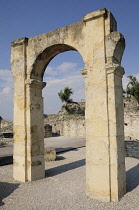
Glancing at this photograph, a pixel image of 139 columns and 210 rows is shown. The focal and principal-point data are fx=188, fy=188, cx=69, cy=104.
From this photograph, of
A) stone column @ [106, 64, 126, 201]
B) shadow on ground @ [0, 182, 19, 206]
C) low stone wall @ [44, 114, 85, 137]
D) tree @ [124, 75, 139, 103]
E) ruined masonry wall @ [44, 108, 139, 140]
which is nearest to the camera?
stone column @ [106, 64, 126, 201]

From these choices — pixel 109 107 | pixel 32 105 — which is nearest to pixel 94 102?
pixel 109 107

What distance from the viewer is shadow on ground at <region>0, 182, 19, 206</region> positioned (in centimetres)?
484

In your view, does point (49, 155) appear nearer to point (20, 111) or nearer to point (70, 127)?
point (20, 111)

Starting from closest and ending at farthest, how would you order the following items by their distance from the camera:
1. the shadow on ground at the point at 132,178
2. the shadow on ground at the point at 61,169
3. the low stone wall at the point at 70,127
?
the shadow on ground at the point at 132,178 < the shadow on ground at the point at 61,169 < the low stone wall at the point at 70,127

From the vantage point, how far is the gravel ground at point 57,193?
4197 millimetres

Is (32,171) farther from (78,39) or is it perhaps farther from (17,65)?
(78,39)

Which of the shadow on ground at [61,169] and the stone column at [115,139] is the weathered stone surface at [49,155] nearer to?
the shadow on ground at [61,169]

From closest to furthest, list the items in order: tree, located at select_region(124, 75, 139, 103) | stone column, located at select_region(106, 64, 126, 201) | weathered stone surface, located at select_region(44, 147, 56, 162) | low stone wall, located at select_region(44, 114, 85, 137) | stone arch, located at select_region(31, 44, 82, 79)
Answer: stone column, located at select_region(106, 64, 126, 201)
stone arch, located at select_region(31, 44, 82, 79)
weathered stone surface, located at select_region(44, 147, 56, 162)
low stone wall, located at select_region(44, 114, 85, 137)
tree, located at select_region(124, 75, 139, 103)

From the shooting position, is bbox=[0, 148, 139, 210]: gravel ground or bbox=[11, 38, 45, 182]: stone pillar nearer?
bbox=[0, 148, 139, 210]: gravel ground

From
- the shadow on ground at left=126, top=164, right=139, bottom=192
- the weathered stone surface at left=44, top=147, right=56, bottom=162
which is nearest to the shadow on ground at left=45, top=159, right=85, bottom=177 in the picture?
the weathered stone surface at left=44, top=147, right=56, bottom=162

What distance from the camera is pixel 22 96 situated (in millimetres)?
6121

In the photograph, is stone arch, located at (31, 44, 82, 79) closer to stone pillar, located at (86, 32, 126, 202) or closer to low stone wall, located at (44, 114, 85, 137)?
stone pillar, located at (86, 32, 126, 202)

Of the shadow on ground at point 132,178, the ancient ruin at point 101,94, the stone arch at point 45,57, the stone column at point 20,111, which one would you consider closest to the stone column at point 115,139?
the ancient ruin at point 101,94

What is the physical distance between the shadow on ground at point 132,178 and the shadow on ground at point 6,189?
10.4 feet
